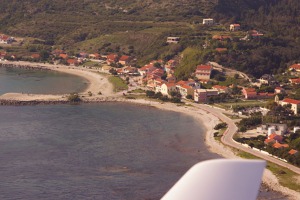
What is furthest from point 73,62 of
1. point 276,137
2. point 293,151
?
point 293,151

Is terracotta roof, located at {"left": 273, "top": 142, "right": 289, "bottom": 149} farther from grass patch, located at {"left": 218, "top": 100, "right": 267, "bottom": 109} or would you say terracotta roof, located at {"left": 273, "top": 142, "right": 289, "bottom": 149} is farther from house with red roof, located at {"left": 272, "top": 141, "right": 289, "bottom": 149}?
grass patch, located at {"left": 218, "top": 100, "right": 267, "bottom": 109}

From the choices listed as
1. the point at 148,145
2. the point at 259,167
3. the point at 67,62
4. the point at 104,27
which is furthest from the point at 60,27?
the point at 259,167

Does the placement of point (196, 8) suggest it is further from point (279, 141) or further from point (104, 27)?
point (279, 141)

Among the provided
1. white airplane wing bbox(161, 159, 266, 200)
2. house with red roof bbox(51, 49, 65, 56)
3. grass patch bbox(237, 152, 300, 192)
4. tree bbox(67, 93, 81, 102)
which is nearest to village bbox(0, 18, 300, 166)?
grass patch bbox(237, 152, 300, 192)

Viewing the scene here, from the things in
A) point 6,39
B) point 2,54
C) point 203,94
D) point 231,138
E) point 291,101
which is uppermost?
point 6,39

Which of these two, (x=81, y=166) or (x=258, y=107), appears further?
(x=258, y=107)

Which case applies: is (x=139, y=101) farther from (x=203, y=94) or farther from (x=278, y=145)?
(x=278, y=145)
